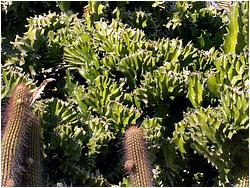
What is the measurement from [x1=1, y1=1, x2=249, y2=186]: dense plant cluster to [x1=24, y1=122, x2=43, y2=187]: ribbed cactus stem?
16 cm

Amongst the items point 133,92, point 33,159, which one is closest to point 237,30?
point 133,92

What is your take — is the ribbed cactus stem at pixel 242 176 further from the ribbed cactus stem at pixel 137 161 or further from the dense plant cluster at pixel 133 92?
the ribbed cactus stem at pixel 137 161

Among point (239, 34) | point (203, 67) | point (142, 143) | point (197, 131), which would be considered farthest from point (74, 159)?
point (239, 34)

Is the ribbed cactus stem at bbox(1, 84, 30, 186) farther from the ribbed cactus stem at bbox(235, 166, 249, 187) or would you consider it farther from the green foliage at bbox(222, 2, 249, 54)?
the green foliage at bbox(222, 2, 249, 54)

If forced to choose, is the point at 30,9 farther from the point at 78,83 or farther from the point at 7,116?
the point at 7,116

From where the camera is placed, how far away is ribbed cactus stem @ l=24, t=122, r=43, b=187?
101 inches

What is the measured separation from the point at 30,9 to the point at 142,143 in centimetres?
202

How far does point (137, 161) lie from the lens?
259cm

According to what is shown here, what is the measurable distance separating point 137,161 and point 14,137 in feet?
1.95

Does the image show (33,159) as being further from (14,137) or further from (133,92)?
(133,92)

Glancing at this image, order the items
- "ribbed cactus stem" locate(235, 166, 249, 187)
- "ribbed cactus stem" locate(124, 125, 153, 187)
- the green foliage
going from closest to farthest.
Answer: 1. "ribbed cactus stem" locate(124, 125, 153, 187)
2. "ribbed cactus stem" locate(235, 166, 249, 187)
3. the green foliage

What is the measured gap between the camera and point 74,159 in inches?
115

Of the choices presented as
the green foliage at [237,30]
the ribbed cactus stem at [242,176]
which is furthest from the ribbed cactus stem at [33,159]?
the green foliage at [237,30]

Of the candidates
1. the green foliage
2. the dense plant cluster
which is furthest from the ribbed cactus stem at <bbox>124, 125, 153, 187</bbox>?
the green foliage
